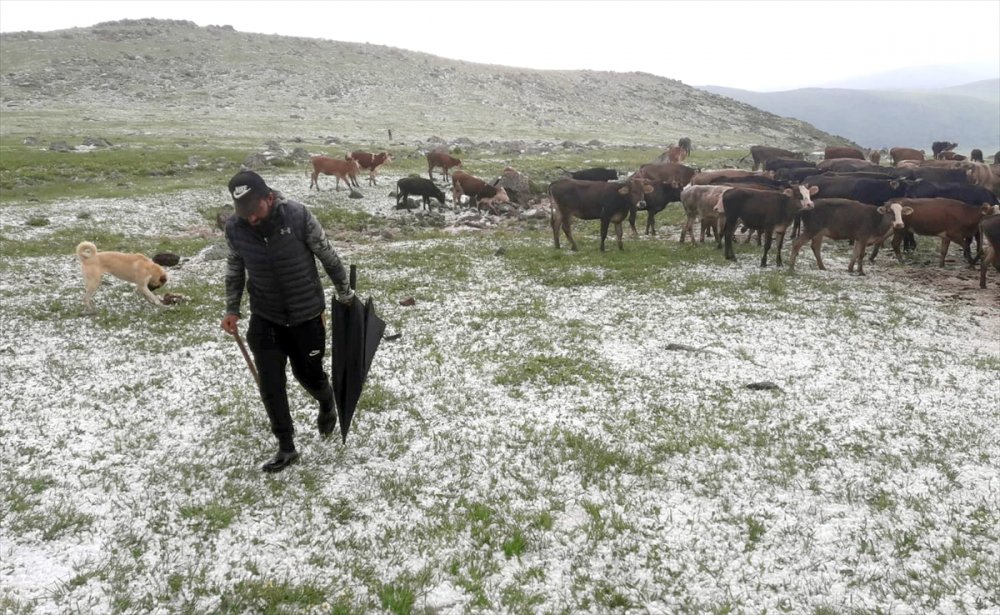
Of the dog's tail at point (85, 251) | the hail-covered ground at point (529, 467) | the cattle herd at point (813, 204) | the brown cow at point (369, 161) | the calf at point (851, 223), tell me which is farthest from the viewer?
the brown cow at point (369, 161)

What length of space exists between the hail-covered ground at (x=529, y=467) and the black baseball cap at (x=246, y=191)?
325 cm

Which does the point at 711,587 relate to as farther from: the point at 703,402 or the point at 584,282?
the point at 584,282

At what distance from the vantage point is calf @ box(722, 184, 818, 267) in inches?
609

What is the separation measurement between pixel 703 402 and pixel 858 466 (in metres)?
2.14

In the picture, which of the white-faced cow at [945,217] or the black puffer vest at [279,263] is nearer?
the black puffer vest at [279,263]

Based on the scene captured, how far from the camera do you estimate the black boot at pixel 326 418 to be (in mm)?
7105

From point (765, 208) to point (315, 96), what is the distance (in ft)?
212

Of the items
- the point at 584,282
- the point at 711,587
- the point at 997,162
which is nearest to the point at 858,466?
A: the point at 711,587

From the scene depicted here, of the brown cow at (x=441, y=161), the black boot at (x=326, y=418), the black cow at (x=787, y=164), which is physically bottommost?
the black boot at (x=326, y=418)

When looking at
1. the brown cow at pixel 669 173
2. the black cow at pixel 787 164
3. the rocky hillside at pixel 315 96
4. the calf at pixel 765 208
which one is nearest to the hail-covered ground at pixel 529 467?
the calf at pixel 765 208

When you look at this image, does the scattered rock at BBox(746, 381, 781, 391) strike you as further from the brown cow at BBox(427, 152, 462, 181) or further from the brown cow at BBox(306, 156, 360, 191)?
the brown cow at BBox(427, 152, 462, 181)

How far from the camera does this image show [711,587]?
5.07 m

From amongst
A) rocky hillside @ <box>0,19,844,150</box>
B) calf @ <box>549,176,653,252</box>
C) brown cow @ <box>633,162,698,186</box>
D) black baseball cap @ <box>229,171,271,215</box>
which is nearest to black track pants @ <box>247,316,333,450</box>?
black baseball cap @ <box>229,171,271,215</box>

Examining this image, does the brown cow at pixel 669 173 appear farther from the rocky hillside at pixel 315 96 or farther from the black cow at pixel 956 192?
the rocky hillside at pixel 315 96
